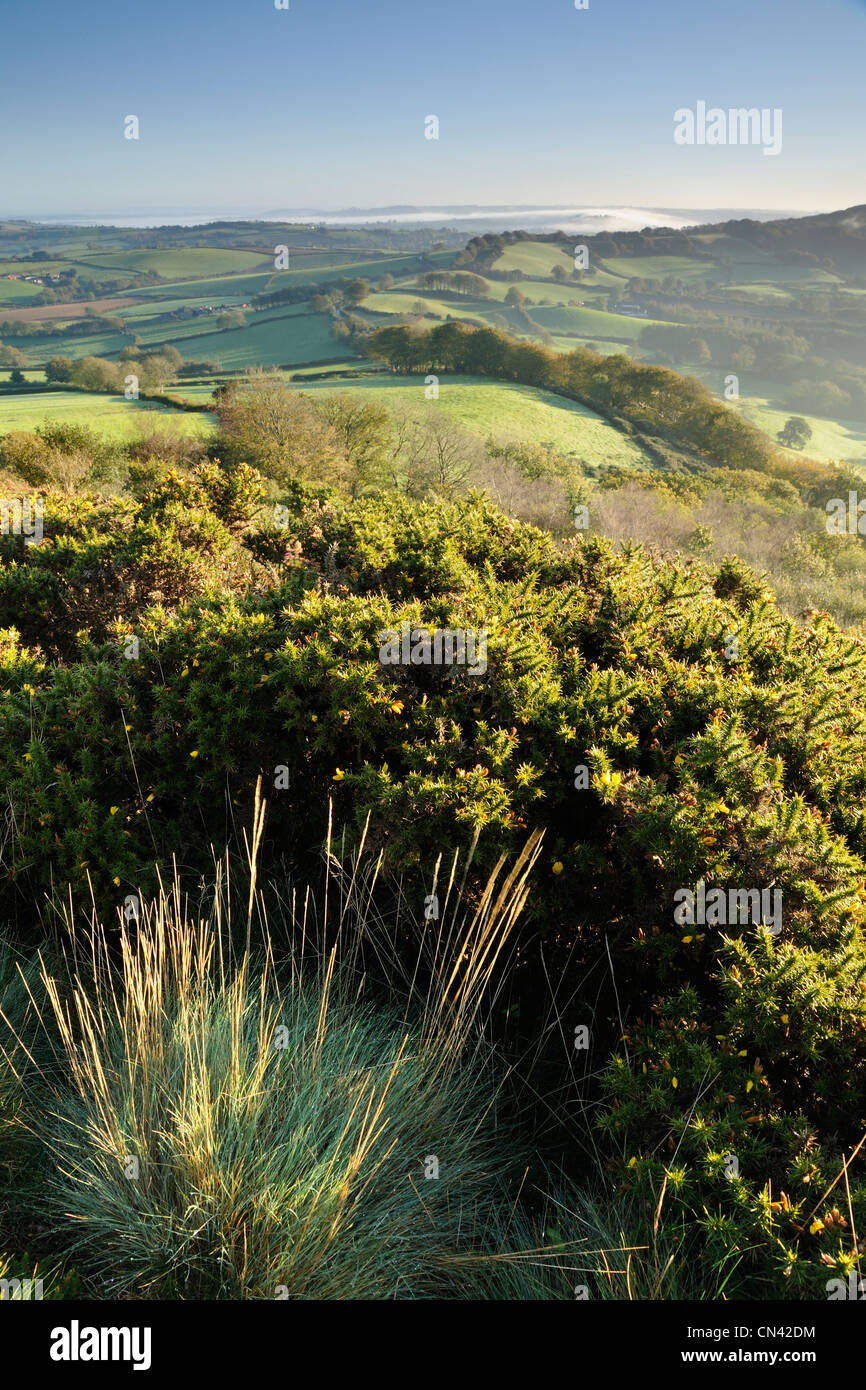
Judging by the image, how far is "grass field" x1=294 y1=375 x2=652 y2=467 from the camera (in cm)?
6297

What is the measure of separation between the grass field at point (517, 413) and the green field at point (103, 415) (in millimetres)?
16334

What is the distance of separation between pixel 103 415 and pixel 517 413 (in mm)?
34714

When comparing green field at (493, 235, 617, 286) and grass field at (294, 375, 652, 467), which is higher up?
green field at (493, 235, 617, 286)

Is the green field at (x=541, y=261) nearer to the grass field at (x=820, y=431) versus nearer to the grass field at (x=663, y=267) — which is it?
the grass field at (x=663, y=267)

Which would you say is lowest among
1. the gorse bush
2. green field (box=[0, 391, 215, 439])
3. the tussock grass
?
the tussock grass

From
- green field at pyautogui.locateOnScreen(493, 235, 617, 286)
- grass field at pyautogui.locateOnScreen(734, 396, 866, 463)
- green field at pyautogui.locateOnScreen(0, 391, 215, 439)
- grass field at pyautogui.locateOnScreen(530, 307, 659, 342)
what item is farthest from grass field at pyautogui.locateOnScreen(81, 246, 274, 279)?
grass field at pyautogui.locateOnScreen(734, 396, 866, 463)

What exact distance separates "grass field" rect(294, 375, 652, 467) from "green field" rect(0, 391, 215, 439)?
16.3 m

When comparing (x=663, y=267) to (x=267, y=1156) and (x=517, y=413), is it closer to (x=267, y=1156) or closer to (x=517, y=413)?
(x=517, y=413)

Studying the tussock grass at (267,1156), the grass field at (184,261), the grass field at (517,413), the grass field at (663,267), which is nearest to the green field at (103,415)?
the grass field at (517,413)

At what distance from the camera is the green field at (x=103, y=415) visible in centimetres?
4956

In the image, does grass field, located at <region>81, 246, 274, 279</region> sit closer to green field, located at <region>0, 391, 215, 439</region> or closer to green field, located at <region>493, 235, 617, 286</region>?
green field, located at <region>493, 235, 617, 286</region>

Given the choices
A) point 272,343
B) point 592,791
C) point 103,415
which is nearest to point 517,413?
point 103,415

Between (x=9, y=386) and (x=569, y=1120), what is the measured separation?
8646 centimetres

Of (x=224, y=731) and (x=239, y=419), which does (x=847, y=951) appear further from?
(x=239, y=419)
